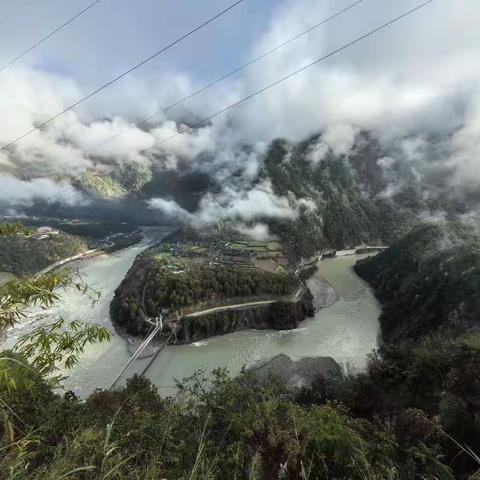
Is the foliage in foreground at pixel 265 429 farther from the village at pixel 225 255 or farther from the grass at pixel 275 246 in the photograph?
the grass at pixel 275 246

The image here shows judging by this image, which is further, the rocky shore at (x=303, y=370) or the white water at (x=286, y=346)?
the white water at (x=286, y=346)

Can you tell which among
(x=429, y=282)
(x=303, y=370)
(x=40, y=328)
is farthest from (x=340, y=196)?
(x=40, y=328)

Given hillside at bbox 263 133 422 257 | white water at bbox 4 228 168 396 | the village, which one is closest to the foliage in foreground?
white water at bbox 4 228 168 396

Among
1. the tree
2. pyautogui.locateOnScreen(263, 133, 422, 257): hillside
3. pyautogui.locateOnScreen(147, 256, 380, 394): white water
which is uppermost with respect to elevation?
the tree

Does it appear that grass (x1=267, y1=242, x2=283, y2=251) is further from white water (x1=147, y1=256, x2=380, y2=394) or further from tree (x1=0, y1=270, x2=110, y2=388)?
tree (x1=0, y1=270, x2=110, y2=388)

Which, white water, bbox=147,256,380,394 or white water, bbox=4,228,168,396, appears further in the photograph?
white water, bbox=147,256,380,394

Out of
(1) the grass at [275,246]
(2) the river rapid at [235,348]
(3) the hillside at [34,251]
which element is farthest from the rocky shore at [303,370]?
(3) the hillside at [34,251]

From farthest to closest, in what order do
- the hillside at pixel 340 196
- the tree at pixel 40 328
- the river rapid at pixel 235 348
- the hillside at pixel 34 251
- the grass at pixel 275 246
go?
the hillside at pixel 340 196, the hillside at pixel 34 251, the grass at pixel 275 246, the river rapid at pixel 235 348, the tree at pixel 40 328

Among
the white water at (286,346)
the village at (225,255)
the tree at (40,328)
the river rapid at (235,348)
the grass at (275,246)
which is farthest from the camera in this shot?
the grass at (275,246)
